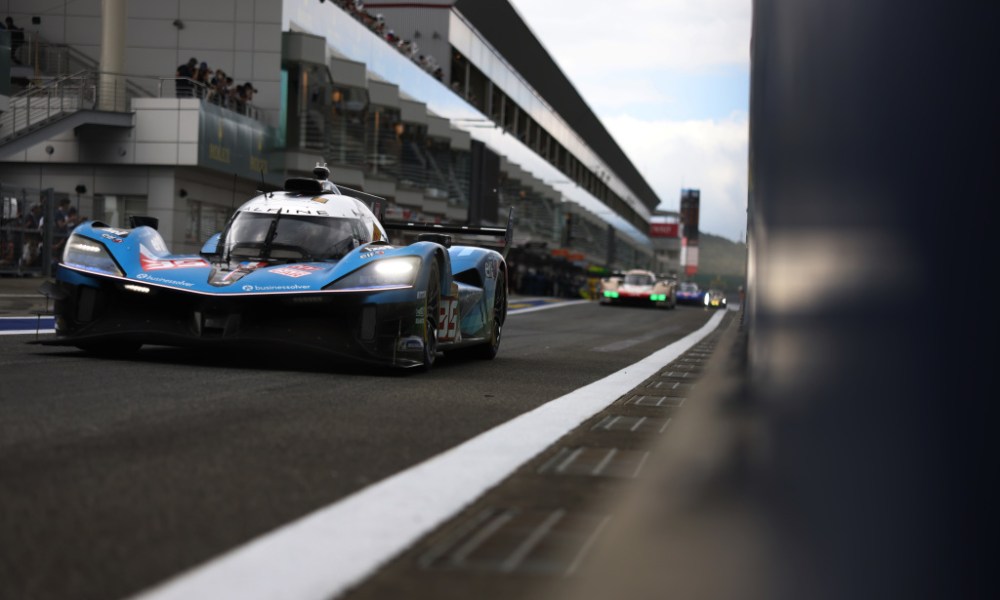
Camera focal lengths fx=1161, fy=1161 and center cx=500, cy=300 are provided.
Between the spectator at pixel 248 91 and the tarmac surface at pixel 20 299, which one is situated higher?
the spectator at pixel 248 91

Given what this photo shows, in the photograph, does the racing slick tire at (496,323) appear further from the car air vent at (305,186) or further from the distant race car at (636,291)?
the distant race car at (636,291)

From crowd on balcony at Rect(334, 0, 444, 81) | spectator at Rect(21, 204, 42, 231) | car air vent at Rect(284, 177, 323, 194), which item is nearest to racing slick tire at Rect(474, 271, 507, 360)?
car air vent at Rect(284, 177, 323, 194)

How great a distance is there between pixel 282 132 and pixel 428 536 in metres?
30.8

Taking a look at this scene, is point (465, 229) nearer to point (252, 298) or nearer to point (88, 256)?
point (252, 298)

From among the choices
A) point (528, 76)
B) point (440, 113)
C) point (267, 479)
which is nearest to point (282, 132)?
point (440, 113)

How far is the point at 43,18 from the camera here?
32.5 metres

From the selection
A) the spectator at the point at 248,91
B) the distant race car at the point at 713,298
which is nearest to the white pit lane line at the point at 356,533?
the spectator at the point at 248,91

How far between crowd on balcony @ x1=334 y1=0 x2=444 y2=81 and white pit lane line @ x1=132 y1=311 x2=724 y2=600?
33173 mm

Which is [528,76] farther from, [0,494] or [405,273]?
[0,494]

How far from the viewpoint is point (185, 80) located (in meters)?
28.8

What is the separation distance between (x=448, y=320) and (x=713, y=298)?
4331 centimetres

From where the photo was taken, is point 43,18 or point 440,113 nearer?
point 43,18

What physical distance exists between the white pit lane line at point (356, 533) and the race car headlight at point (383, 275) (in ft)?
9.45

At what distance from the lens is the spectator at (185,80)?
28.7m
